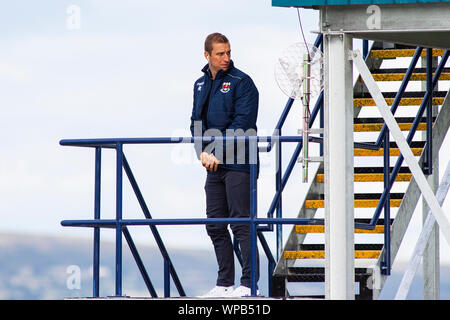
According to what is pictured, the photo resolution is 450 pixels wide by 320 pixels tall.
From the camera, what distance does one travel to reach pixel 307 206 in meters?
14.4

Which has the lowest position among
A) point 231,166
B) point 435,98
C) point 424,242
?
point 424,242

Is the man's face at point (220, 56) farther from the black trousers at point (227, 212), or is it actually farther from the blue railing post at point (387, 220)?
the blue railing post at point (387, 220)

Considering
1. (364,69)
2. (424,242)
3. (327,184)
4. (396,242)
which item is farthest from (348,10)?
(396,242)

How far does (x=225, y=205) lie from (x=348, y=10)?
287 cm

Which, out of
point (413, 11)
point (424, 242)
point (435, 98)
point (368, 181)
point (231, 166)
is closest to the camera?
point (413, 11)

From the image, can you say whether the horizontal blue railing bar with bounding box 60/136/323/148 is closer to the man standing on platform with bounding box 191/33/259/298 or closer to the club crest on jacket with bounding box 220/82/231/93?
the man standing on platform with bounding box 191/33/259/298

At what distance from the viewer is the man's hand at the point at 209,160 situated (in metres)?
12.8

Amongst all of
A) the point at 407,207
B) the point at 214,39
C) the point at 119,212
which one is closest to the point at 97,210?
the point at 119,212

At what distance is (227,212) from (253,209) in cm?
79

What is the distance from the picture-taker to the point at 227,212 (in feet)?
43.1

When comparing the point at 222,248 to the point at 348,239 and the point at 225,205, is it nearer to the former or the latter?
the point at 225,205

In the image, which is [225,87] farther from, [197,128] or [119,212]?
[119,212]

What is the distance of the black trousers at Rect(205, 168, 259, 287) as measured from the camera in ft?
42.0

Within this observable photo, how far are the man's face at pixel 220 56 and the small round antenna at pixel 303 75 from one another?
1229 mm
